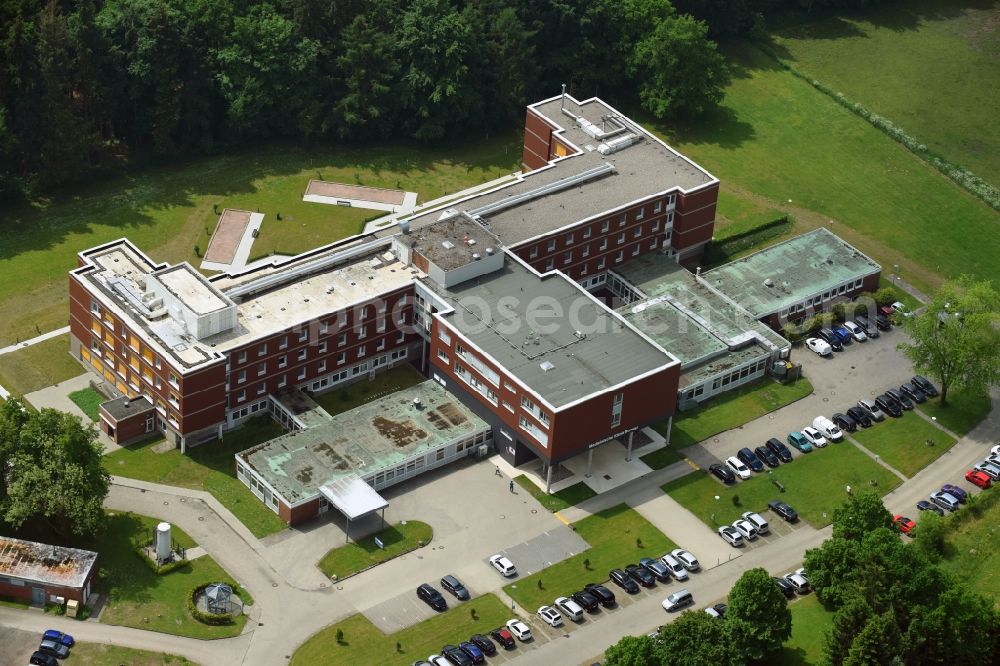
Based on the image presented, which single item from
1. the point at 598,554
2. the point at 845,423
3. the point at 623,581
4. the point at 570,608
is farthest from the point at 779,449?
A: the point at 570,608

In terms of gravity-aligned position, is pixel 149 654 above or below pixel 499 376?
below

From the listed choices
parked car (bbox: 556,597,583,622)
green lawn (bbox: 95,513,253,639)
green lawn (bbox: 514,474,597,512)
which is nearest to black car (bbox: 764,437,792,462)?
green lawn (bbox: 514,474,597,512)

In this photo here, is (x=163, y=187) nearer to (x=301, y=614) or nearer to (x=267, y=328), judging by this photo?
(x=267, y=328)

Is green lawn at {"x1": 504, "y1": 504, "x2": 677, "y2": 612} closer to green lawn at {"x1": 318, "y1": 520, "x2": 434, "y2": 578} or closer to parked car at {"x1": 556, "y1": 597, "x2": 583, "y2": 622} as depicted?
parked car at {"x1": 556, "y1": 597, "x2": 583, "y2": 622}

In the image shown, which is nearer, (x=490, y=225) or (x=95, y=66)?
(x=490, y=225)

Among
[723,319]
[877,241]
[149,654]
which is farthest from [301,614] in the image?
[877,241]

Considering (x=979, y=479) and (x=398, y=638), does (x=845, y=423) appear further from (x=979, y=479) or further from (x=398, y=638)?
(x=398, y=638)
